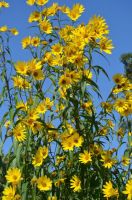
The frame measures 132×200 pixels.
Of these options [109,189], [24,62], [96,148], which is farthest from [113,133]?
[24,62]

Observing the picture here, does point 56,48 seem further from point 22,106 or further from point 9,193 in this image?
point 9,193

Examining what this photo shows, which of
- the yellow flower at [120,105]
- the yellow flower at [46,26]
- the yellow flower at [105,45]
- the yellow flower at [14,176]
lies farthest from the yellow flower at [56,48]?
the yellow flower at [14,176]

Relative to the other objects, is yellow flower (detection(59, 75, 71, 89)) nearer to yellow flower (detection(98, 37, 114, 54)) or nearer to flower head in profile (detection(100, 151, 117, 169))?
yellow flower (detection(98, 37, 114, 54))

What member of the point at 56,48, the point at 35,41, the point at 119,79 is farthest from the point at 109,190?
the point at 35,41

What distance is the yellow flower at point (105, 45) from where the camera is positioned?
3.30 metres

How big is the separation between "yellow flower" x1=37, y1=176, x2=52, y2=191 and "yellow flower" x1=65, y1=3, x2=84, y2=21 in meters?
1.07

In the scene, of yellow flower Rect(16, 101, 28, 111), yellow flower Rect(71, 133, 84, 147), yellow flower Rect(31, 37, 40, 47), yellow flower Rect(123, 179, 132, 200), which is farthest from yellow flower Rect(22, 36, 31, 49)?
yellow flower Rect(123, 179, 132, 200)

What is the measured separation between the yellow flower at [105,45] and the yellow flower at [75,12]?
276mm

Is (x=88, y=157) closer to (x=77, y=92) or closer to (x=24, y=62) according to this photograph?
(x=77, y=92)

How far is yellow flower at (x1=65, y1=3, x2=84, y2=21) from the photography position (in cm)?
344

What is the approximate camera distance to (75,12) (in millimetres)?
3451

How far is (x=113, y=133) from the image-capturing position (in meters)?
3.58

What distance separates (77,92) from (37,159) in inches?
19.3

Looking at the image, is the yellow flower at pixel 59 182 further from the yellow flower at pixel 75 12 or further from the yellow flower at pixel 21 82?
the yellow flower at pixel 75 12
